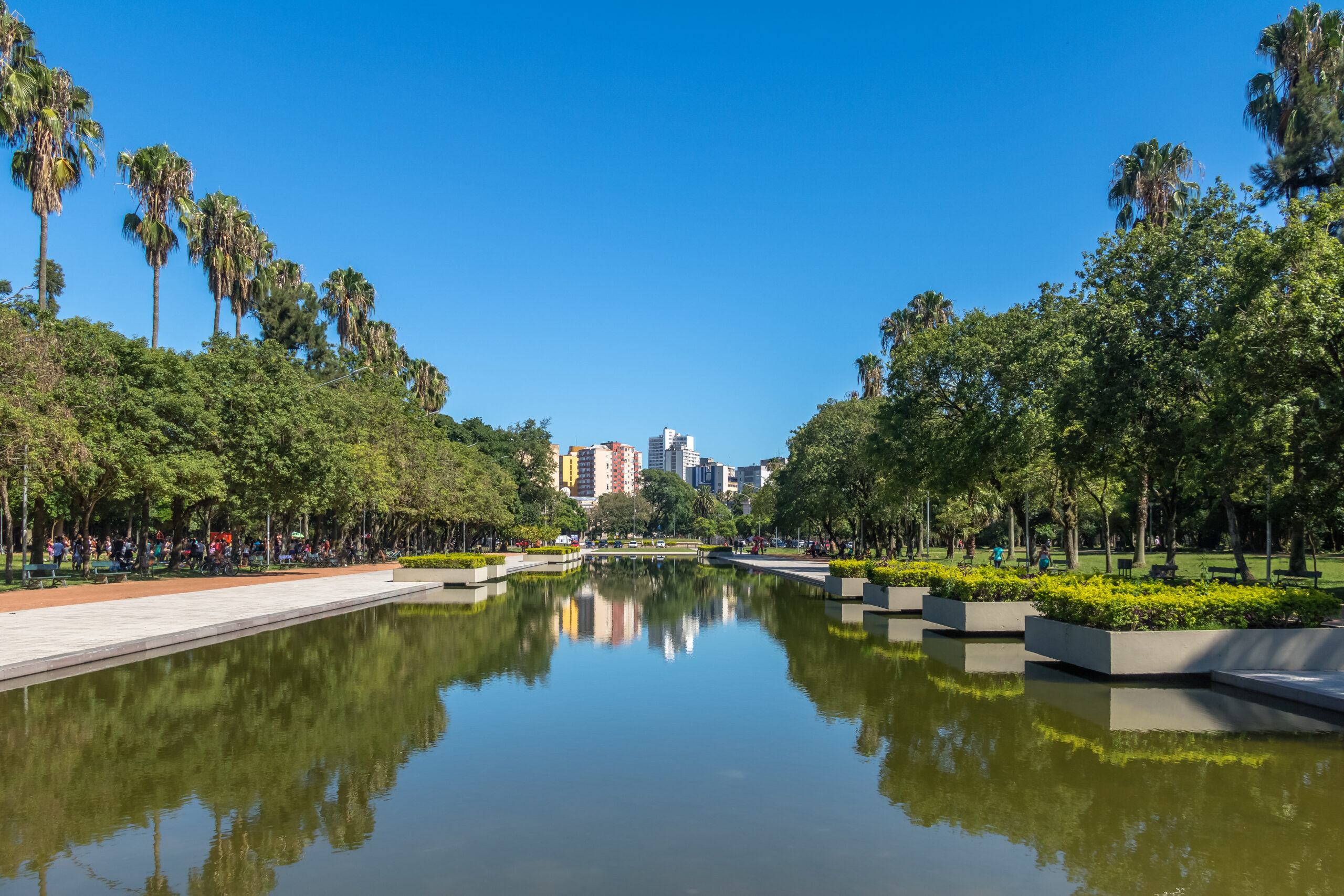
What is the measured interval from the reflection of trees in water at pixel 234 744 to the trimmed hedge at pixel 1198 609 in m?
8.23

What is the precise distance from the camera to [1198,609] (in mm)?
12812

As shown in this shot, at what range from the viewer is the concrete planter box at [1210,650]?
12484mm

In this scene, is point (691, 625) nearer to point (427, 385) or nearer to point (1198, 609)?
point (1198, 609)

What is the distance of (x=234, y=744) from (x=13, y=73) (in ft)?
81.0

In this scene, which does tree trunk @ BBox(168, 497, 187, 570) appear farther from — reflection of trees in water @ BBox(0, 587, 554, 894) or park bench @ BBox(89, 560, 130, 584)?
reflection of trees in water @ BBox(0, 587, 554, 894)

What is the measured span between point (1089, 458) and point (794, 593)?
37.6ft

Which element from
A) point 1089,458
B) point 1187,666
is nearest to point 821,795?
point 1187,666

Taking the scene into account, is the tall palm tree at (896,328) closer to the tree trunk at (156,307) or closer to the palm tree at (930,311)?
the palm tree at (930,311)

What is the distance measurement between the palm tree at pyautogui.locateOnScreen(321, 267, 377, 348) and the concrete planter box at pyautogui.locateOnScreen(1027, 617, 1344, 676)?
5274cm

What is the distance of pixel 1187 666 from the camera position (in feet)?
41.4

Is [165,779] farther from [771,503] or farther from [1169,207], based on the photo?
[771,503]

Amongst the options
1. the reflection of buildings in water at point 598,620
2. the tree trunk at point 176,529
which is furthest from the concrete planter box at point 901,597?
the tree trunk at point 176,529

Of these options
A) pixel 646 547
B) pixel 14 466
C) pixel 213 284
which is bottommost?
pixel 646 547

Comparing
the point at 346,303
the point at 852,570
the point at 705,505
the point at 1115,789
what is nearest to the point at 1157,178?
the point at 852,570
